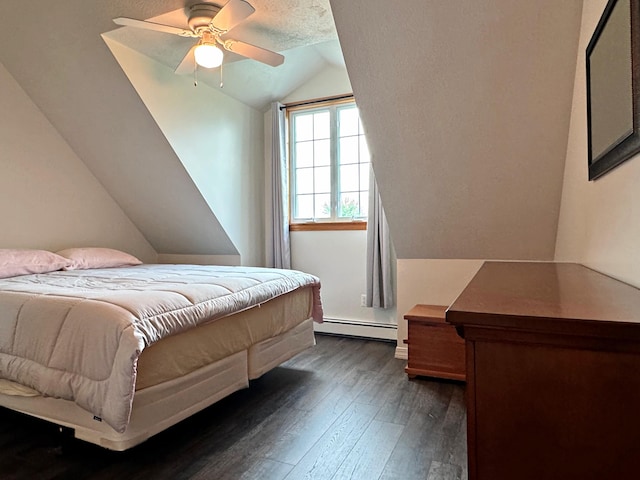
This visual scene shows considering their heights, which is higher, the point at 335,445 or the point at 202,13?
the point at 202,13

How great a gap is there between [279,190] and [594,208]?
2.97m

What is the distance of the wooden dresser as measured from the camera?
0.69 metres

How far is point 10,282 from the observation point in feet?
7.82

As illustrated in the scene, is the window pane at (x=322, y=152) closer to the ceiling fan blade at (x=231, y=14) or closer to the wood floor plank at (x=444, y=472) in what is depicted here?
the ceiling fan blade at (x=231, y=14)

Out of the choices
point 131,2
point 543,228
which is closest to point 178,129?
point 131,2

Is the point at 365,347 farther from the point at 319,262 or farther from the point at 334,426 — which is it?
the point at 334,426

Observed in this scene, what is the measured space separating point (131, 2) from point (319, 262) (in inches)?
105

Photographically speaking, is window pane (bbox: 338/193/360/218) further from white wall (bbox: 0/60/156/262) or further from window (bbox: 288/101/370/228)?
white wall (bbox: 0/60/156/262)

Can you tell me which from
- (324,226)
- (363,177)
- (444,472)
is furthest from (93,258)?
(444,472)

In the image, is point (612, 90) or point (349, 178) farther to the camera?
point (349, 178)

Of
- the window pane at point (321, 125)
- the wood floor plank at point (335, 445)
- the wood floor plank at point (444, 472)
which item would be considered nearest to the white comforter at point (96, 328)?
the wood floor plank at point (335, 445)

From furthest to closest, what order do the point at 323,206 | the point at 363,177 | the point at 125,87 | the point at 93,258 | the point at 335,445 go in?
the point at 323,206, the point at 363,177, the point at 93,258, the point at 125,87, the point at 335,445

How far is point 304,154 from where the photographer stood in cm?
424

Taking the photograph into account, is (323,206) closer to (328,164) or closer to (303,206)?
(303,206)
